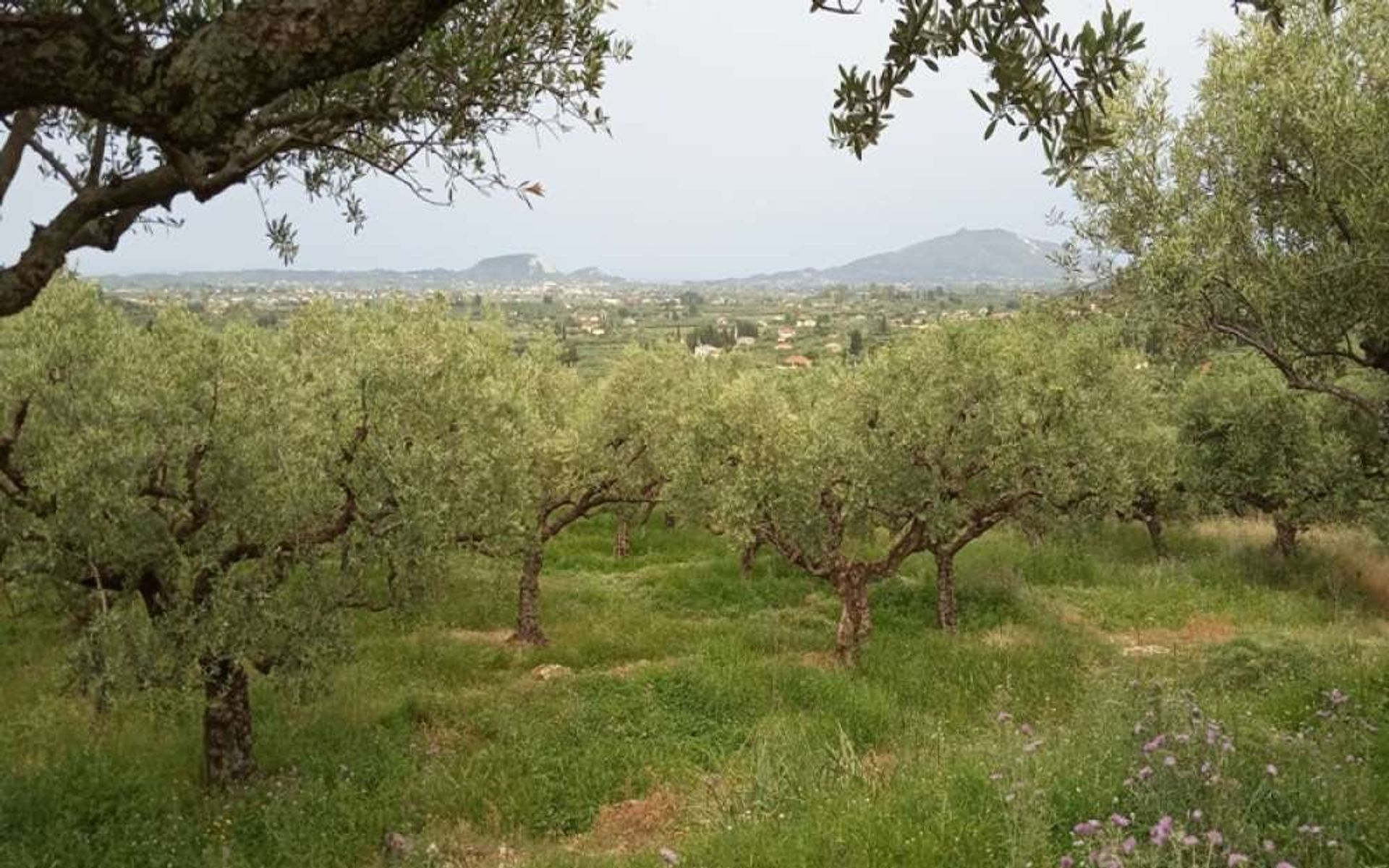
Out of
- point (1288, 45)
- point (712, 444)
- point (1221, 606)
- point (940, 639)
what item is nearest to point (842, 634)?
point (940, 639)

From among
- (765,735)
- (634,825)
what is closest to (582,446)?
(765,735)

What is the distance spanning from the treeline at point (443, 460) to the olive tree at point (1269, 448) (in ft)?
0.38

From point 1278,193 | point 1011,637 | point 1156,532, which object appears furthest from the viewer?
point 1156,532

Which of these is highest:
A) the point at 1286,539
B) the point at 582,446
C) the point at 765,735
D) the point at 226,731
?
the point at 582,446

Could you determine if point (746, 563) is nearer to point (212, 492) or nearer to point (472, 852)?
point (472, 852)

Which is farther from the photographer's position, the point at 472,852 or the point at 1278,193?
the point at 472,852

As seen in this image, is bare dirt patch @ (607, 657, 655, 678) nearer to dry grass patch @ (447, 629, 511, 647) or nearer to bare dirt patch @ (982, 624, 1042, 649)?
dry grass patch @ (447, 629, 511, 647)

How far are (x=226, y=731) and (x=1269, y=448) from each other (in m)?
31.4

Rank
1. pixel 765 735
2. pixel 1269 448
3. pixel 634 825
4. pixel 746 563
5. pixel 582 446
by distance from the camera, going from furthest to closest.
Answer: pixel 746 563 < pixel 1269 448 < pixel 582 446 < pixel 765 735 < pixel 634 825

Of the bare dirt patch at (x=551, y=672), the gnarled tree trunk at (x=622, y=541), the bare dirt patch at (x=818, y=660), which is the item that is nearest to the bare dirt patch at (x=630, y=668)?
the bare dirt patch at (x=551, y=672)

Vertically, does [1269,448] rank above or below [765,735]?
above

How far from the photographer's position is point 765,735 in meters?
15.1

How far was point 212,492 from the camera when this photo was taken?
13.0 meters

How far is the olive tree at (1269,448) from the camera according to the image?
27.0 m
